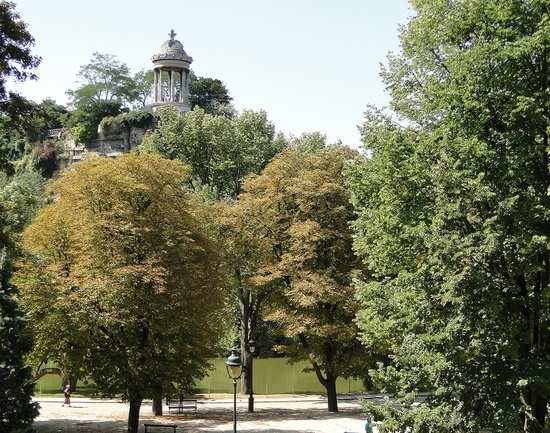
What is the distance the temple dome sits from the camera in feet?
258

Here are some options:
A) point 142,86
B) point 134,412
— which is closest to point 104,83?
point 142,86

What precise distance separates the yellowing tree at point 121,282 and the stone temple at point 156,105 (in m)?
53.4

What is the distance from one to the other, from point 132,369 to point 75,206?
6841mm

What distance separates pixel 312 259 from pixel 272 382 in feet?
67.1

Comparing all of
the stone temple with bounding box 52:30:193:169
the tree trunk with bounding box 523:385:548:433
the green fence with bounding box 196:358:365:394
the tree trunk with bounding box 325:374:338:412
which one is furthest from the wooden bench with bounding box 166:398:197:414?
the stone temple with bounding box 52:30:193:169

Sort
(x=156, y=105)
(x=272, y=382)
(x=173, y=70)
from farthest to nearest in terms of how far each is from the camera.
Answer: (x=156, y=105) → (x=173, y=70) → (x=272, y=382)

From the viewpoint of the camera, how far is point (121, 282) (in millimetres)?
24047

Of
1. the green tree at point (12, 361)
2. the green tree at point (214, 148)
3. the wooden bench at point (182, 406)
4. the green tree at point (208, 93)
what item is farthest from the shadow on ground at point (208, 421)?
the green tree at point (208, 93)

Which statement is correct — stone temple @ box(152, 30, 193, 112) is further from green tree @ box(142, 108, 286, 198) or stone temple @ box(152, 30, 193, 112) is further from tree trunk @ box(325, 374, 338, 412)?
tree trunk @ box(325, 374, 338, 412)

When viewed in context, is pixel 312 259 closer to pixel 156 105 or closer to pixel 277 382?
pixel 277 382

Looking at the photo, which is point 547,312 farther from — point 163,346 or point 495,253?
point 163,346

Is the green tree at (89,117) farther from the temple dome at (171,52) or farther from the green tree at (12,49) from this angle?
the green tree at (12,49)

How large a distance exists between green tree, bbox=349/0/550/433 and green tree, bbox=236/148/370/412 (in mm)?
14995

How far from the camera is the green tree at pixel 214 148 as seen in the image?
5550cm
